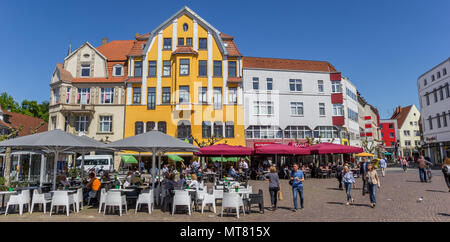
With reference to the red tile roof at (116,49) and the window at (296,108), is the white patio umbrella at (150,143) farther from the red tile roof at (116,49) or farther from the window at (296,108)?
the red tile roof at (116,49)

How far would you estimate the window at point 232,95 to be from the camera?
1307 inches

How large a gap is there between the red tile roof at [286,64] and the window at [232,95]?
3.46 metres

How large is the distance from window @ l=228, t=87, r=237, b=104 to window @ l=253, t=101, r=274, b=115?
244cm

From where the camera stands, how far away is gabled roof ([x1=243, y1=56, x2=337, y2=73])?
35.2 metres

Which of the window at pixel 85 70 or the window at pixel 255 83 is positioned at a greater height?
the window at pixel 85 70

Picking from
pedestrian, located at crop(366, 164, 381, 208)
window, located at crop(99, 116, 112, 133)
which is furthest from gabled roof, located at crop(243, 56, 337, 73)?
pedestrian, located at crop(366, 164, 381, 208)

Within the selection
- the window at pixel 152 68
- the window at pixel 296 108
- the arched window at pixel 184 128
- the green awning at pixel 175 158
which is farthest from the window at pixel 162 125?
the window at pixel 296 108

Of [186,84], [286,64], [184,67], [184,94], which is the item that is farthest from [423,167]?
[184,67]

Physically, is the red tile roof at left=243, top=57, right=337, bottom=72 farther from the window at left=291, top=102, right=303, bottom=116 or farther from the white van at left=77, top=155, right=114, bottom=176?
the white van at left=77, top=155, right=114, bottom=176

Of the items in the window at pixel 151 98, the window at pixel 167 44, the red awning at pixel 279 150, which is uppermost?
the window at pixel 167 44

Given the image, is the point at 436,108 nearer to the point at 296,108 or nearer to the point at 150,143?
the point at 296,108

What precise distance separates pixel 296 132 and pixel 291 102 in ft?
12.1
